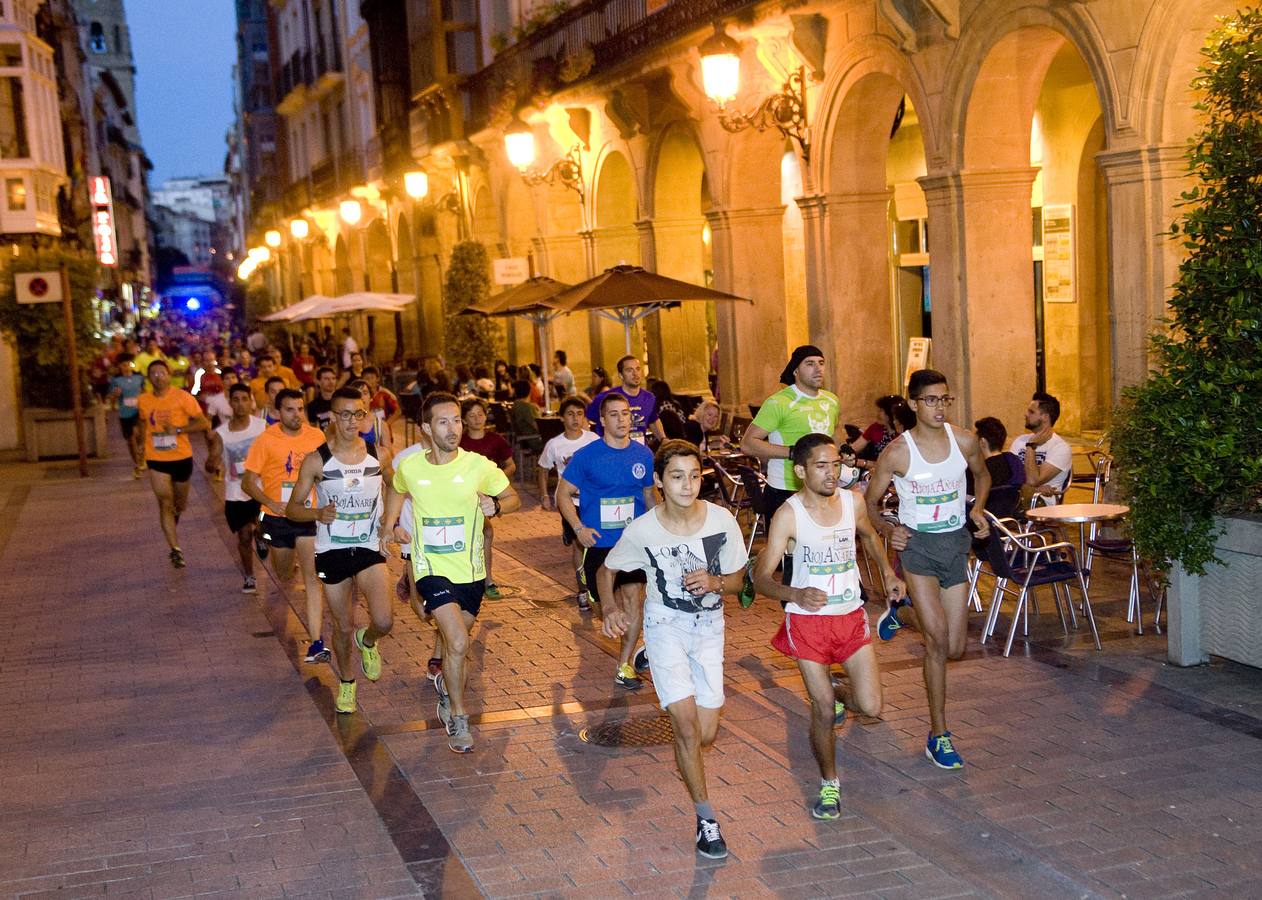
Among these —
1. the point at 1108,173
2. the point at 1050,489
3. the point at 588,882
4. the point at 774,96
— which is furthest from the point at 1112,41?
the point at 588,882

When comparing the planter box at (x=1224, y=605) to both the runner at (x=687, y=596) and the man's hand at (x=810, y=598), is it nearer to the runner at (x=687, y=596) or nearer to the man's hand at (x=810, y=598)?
the man's hand at (x=810, y=598)

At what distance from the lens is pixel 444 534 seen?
7828 mm

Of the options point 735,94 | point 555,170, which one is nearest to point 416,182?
point 555,170

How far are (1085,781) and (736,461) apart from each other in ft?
25.5

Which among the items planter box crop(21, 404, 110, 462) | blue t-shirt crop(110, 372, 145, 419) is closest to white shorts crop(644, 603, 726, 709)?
blue t-shirt crop(110, 372, 145, 419)

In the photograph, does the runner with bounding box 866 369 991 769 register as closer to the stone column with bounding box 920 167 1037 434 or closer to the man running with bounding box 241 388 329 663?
the man running with bounding box 241 388 329 663

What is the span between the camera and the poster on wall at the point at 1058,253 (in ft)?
59.2

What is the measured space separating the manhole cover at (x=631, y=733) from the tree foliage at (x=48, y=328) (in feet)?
64.4

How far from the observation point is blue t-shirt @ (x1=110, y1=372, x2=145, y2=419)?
22812 millimetres

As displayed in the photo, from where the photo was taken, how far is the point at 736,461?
47.3ft

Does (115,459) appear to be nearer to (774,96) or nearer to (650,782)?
(774,96)

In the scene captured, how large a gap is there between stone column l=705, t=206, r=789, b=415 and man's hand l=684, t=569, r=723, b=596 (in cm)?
1372

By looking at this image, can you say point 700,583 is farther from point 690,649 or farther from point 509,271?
point 509,271

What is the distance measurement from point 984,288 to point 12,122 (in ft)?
93.6
